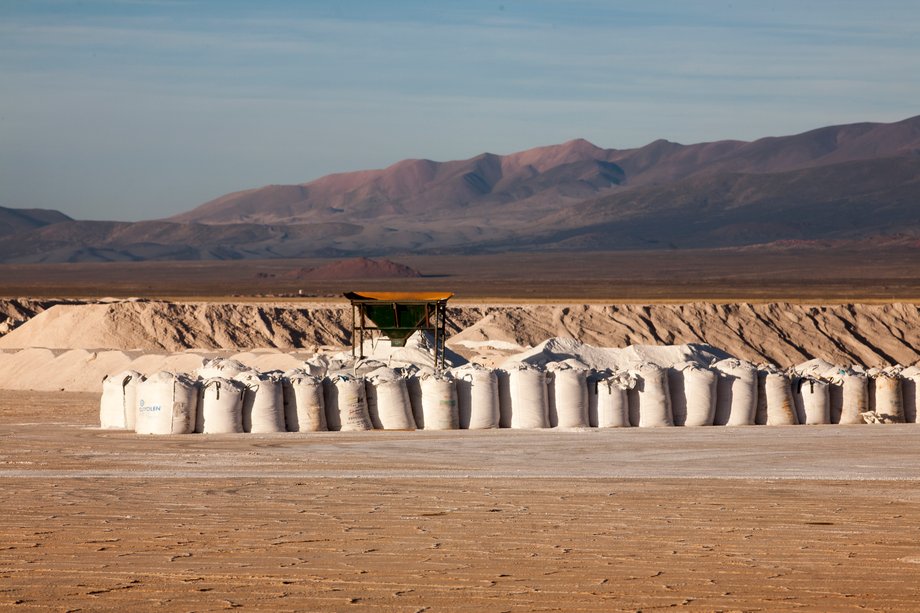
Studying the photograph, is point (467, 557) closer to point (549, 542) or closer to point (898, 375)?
point (549, 542)

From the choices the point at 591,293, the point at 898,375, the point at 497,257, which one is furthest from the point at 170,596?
the point at 497,257

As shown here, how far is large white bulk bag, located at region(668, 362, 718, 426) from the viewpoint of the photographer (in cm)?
1495

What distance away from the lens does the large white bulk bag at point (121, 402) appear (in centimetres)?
1484

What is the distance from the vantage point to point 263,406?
1423 centimetres

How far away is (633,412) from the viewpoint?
1484 centimetres

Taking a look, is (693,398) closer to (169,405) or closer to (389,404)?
(389,404)

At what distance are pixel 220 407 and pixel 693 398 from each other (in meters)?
4.83

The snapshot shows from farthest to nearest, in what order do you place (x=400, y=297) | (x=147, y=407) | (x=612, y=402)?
1. (x=400, y=297)
2. (x=612, y=402)
3. (x=147, y=407)

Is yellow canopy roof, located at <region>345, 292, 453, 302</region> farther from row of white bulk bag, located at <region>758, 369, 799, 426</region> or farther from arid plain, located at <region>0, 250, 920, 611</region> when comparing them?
row of white bulk bag, located at <region>758, 369, 799, 426</region>

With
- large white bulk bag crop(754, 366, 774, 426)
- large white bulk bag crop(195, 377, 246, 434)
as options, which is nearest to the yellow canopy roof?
large white bulk bag crop(195, 377, 246, 434)

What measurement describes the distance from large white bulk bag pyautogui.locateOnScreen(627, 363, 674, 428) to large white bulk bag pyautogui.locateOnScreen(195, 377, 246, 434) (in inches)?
157

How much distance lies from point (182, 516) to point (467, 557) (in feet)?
7.12

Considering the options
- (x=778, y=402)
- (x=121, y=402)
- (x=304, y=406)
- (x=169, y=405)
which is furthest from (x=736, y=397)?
(x=121, y=402)

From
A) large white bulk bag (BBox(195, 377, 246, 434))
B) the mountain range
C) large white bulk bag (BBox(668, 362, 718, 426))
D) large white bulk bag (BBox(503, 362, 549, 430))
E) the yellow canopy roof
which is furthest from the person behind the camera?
the mountain range
